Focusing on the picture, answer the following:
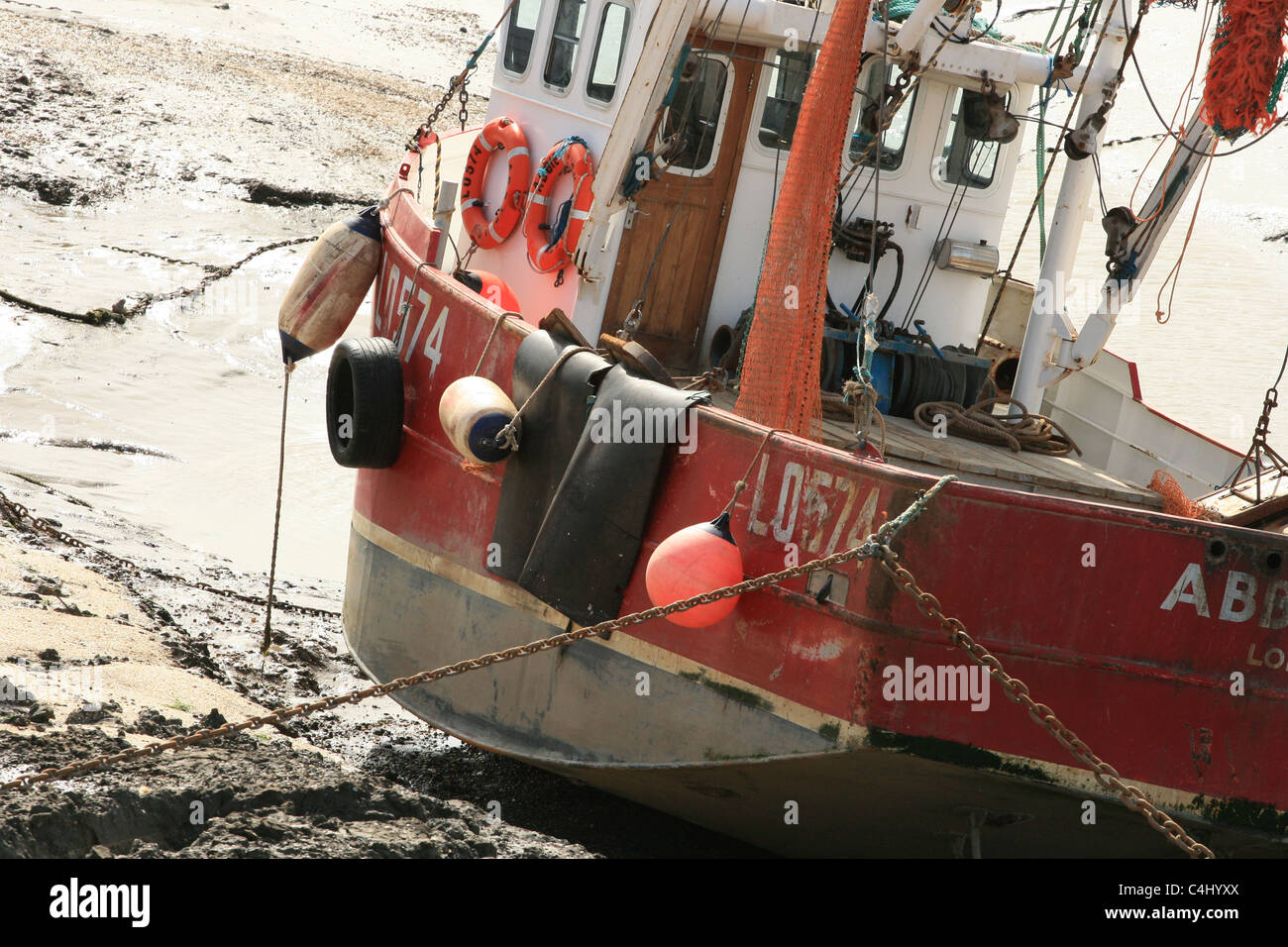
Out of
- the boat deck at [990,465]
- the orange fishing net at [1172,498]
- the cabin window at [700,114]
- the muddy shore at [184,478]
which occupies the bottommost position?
the muddy shore at [184,478]

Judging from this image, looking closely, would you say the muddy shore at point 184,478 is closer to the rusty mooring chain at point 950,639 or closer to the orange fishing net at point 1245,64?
the rusty mooring chain at point 950,639

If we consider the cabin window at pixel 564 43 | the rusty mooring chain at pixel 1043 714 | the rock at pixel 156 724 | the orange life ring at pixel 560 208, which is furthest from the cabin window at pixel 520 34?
the rusty mooring chain at pixel 1043 714

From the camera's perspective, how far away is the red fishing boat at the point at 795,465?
4488 mm

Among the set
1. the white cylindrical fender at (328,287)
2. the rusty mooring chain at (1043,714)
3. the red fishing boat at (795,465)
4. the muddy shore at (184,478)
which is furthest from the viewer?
the white cylindrical fender at (328,287)

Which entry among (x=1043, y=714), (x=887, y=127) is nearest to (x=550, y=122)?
(x=887, y=127)

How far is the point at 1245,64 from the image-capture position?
5.71 meters

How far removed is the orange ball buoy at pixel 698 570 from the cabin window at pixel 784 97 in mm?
3074

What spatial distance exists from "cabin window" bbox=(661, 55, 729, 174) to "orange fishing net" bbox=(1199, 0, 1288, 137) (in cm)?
240

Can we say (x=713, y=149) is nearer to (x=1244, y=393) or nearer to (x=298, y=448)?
(x=298, y=448)

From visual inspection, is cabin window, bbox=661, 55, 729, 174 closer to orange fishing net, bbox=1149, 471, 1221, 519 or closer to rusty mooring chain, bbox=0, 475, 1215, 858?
orange fishing net, bbox=1149, 471, 1221, 519

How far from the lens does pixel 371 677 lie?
7.11 m

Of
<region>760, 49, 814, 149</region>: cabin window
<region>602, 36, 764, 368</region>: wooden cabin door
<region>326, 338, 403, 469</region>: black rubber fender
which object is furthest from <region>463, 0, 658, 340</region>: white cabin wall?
<region>326, 338, 403, 469</region>: black rubber fender

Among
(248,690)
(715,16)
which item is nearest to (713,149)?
(715,16)

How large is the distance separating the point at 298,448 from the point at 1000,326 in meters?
6.41
